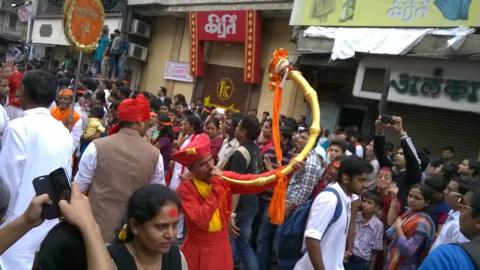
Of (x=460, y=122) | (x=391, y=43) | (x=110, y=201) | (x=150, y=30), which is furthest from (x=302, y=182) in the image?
(x=150, y=30)

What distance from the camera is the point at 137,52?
17469 mm

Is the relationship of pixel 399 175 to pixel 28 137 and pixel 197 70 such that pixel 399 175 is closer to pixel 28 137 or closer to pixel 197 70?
pixel 28 137

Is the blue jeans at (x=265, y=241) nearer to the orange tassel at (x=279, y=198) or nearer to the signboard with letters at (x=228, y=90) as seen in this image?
the orange tassel at (x=279, y=198)

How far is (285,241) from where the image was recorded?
370cm

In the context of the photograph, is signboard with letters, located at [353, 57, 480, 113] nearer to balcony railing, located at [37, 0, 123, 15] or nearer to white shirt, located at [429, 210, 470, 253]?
white shirt, located at [429, 210, 470, 253]

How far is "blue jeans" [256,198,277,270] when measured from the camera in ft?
17.4

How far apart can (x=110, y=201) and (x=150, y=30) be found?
15247 mm

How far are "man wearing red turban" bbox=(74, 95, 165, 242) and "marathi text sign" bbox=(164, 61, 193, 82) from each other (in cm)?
1266

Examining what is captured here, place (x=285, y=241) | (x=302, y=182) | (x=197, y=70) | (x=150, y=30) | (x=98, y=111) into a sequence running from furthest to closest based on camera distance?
(x=150, y=30) → (x=197, y=70) → (x=98, y=111) → (x=302, y=182) → (x=285, y=241)

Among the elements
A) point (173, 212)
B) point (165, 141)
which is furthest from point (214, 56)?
point (173, 212)

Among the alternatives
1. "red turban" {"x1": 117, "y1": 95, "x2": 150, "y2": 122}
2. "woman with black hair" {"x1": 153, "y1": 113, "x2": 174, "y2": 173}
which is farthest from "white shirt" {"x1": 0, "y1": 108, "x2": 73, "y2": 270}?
"woman with black hair" {"x1": 153, "y1": 113, "x2": 174, "y2": 173}

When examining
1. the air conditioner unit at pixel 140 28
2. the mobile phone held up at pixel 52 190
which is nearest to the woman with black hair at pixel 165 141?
the mobile phone held up at pixel 52 190

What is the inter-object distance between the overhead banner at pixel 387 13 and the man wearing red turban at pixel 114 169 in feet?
22.4

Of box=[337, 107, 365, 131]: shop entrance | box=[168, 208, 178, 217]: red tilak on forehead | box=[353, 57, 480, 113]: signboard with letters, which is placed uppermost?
box=[353, 57, 480, 113]: signboard with letters
